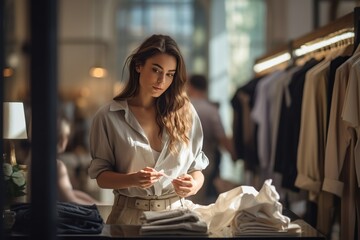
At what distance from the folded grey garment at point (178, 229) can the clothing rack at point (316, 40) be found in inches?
66.6

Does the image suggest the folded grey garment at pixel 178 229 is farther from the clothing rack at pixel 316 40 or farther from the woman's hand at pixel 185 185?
the clothing rack at pixel 316 40

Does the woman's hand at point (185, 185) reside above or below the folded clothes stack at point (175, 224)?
above

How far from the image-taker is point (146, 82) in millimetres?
3305

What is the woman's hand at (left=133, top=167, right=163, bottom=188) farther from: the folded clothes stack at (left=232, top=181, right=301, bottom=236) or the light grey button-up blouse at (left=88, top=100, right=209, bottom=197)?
the folded clothes stack at (left=232, top=181, right=301, bottom=236)

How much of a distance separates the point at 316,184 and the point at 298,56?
1.62 m

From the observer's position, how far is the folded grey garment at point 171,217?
3004mm

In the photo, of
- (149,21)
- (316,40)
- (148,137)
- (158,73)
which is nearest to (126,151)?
(148,137)

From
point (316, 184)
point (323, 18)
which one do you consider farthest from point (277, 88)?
point (323, 18)

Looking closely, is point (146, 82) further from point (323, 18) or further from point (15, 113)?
point (323, 18)

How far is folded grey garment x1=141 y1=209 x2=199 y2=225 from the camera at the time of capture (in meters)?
3.00

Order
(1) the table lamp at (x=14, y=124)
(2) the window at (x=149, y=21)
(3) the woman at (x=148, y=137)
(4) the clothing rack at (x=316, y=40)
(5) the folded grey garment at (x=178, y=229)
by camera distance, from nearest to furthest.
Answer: (5) the folded grey garment at (x=178, y=229), (3) the woman at (x=148, y=137), (1) the table lamp at (x=14, y=124), (4) the clothing rack at (x=316, y=40), (2) the window at (x=149, y=21)

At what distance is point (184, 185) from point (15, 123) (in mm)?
862

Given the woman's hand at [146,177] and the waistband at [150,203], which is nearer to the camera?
the woman's hand at [146,177]

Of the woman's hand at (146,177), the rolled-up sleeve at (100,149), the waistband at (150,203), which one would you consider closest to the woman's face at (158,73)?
the rolled-up sleeve at (100,149)
